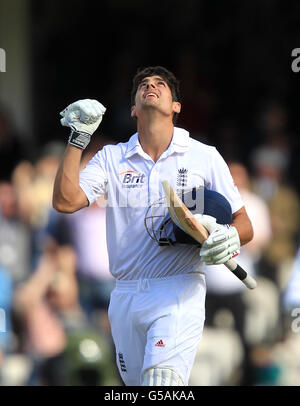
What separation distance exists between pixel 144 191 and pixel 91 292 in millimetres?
2783

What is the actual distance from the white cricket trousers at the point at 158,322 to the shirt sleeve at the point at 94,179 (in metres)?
0.53

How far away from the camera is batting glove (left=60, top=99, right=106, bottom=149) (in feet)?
18.8

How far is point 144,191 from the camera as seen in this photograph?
6004 mm

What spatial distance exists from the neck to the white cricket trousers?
75cm

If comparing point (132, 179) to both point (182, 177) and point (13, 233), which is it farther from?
point (13, 233)

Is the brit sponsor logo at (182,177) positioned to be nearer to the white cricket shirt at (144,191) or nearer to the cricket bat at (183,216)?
the white cricket shirt at (144,191)

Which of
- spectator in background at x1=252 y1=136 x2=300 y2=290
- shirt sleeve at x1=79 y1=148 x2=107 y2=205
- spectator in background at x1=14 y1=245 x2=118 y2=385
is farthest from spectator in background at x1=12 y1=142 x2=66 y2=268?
A: shirt sleeve at x1=79 y1=148 x2=107 y2=205

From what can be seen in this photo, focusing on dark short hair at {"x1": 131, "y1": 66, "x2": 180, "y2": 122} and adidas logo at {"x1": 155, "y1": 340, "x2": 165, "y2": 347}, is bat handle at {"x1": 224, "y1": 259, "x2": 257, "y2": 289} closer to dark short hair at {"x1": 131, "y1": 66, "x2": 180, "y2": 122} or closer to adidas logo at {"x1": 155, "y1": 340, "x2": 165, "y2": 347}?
adidas logo at {"x1": 155, "y1": 340, "x2": 165, "y2": 347}

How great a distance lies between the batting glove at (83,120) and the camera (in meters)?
5.73

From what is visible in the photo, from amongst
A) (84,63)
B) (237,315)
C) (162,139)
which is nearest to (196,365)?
(237,315)

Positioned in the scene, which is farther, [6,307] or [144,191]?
[6,307]

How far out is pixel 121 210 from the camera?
604cm

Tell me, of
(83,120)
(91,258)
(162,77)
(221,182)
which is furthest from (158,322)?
(91,258)

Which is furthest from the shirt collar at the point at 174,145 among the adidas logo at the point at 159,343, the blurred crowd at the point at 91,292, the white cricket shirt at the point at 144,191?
the blurred crowd at the point at 91,292
